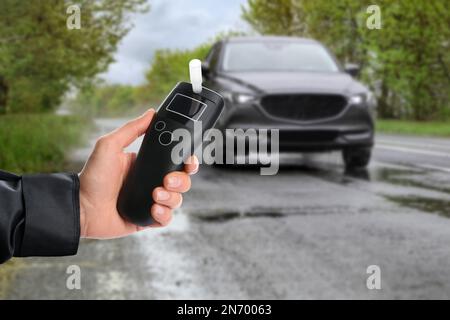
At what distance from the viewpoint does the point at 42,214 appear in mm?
1106

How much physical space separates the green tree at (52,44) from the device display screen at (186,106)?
114 centimetres

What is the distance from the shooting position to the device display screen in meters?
0.99

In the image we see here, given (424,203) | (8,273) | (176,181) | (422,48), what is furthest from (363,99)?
(8,273)

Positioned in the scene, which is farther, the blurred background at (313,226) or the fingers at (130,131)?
the blurred background at (313,226)

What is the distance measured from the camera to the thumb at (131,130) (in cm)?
108

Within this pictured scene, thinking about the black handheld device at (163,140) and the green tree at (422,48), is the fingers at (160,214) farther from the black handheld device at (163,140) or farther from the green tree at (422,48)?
the green tree at (422,48)

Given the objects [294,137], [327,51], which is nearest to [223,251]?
[327,51]

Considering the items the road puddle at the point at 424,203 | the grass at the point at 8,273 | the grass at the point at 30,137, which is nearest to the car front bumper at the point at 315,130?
the grass at the point at 30,137

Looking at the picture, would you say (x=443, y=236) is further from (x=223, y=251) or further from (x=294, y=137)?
(x=294, y=137)

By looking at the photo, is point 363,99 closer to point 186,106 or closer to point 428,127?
point 428,127

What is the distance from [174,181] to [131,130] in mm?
107

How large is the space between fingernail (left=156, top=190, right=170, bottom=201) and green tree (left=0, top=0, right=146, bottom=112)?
1.13 m

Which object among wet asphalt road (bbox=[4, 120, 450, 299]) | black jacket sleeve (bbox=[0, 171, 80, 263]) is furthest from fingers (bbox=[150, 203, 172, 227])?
wet asphalt road (bbox=[4, 120, 450, 299])

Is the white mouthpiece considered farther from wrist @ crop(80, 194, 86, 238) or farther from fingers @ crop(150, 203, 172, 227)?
wrist @ crop(80, 194, 86, 238)
